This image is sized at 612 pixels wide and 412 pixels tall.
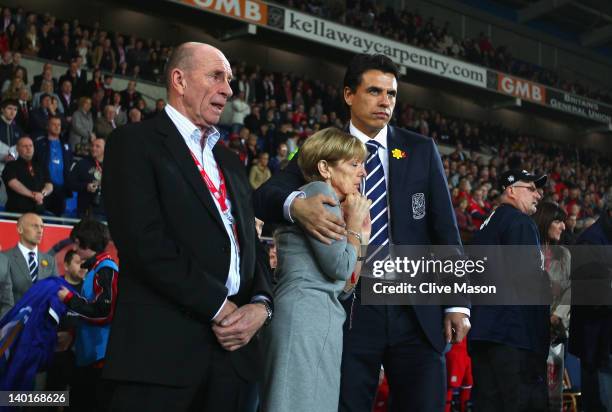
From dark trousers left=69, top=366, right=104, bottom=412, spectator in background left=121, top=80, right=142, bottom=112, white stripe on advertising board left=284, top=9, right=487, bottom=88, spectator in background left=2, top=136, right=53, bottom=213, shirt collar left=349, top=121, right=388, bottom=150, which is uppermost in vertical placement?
white stripe on advertising board left=284, top=9, right=487, bottom=88

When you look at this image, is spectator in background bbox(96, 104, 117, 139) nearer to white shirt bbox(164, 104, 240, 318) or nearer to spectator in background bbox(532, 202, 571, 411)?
spectator in background bbox(532, 202, 571, 411)

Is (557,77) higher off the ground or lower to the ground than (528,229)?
higher

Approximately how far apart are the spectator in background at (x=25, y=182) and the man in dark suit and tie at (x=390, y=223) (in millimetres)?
5817

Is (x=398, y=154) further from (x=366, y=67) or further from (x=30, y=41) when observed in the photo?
(x=30, y=41)

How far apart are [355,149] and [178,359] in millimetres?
985

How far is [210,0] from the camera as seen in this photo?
16.3m

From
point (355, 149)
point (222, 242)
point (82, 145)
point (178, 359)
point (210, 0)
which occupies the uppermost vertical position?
point (210, 0)

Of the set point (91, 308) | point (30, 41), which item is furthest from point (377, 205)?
point (30, 41)

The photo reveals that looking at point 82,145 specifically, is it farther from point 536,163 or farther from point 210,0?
point 536,163

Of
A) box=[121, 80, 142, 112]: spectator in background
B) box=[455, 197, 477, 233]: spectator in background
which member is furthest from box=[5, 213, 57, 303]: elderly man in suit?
box=[455, 197, 477, 233]: spectator in background

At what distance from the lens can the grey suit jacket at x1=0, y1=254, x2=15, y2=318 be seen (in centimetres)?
545

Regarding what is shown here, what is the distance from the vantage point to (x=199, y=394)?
7.07ft

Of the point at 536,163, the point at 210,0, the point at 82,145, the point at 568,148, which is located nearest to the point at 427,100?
the point at 536,163

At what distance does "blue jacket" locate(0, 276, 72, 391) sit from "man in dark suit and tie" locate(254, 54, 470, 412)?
7.38 feet
